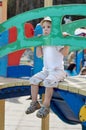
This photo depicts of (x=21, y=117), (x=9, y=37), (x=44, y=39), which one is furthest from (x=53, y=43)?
(x=21, y=117)

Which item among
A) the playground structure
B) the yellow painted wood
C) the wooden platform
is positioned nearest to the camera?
the wooden platform

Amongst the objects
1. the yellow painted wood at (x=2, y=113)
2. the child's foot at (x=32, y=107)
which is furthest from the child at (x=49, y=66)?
the yellow painted wood at (x=2, y=113)

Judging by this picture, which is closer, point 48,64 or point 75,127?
point 48,64

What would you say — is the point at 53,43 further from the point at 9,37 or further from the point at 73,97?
the point at 9,37

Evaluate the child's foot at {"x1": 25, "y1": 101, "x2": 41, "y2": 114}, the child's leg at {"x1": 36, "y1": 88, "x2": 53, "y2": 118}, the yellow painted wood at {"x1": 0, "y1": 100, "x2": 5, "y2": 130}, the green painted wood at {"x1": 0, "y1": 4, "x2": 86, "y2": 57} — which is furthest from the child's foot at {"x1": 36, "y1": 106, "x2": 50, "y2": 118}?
the yellow painted wood at {"x1": 0, "y1": 100, "x2": 5, "y2": 130}

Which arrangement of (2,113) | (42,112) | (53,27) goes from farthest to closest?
(2,113)
(53,27)
(42,112)

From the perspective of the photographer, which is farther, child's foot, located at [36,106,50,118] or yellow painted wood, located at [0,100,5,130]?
yellow painted wood, located at [0,100,5,130]

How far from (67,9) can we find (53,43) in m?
0.36

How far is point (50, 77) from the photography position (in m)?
4.04

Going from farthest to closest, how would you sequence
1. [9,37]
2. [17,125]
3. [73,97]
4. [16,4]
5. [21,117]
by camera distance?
[16,4]
[21,117]
[17,125]
[9,37]
[73,97]

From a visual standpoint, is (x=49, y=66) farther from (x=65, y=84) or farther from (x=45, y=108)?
(x=45, y=108)

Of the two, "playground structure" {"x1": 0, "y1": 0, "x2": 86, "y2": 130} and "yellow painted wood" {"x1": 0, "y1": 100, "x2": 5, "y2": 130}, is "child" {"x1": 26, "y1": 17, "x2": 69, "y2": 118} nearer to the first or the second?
"playground structure" {"x1": 0, "y1": 0, "x2": 86, "y2": 130}

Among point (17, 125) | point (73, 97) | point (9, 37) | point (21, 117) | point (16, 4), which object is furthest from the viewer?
point (16, 4)

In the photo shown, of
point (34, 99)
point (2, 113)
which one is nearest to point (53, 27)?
point (34, 99)
